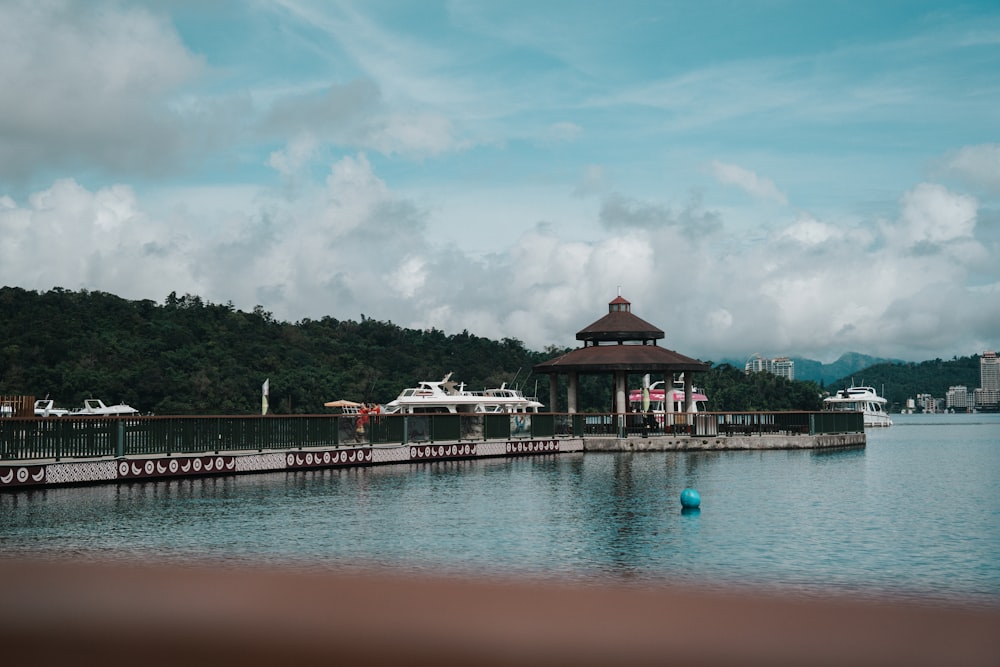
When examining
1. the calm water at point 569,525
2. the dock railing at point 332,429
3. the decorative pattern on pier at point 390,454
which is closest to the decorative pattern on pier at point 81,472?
the dock railing at point 332,429

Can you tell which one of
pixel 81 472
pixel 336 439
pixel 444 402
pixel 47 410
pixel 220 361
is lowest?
pixel 81 472

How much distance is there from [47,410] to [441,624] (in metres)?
62.0

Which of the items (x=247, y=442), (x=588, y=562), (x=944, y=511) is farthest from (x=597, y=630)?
(x=247, y=442)

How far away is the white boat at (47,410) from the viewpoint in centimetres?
6866

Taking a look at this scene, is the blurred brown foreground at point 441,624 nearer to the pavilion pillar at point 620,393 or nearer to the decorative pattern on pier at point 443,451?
the decorative pattern on pier at point 443,451

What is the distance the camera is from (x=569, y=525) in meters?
25.6

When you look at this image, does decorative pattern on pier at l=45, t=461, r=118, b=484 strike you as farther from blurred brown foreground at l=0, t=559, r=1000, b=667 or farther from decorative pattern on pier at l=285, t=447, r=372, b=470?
blurred brown foreground at l=0, t=559, r=1000, b=667

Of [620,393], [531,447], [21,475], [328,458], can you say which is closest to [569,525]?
[21,475]

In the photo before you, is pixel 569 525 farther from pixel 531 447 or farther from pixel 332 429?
pixel 531 447

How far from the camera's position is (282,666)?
1180 cm

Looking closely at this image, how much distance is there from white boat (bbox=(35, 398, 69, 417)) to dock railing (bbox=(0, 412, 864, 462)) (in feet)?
96.9

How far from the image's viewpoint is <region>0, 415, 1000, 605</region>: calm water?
19.3 metres

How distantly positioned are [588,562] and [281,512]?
11.0 m

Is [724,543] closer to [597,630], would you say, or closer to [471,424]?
[597,630]
